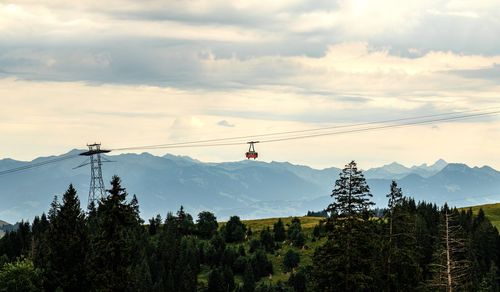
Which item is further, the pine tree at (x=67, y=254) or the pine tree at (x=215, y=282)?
the pine tree at (x=215, y=282)

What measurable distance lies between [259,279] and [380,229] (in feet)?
387

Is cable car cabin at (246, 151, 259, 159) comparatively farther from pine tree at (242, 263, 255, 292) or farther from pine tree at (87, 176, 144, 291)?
pine tree at (242, 263, 255, 292)

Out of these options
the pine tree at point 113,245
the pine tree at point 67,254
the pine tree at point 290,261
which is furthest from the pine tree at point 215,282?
the pine tree at point 113,245

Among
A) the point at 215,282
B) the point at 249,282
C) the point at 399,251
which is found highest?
the point at 399,251

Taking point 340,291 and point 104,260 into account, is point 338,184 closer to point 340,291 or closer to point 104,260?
point 340,291

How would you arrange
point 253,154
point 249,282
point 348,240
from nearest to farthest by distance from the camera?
point 348,240 → point 253,154 → point 249,282

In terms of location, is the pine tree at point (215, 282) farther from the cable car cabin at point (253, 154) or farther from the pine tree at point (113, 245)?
the pine tree at point (113, 245)

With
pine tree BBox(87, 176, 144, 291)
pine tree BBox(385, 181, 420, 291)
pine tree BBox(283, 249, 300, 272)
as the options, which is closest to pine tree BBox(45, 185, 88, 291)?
pine tree BBox(87, 176, 144, 291)

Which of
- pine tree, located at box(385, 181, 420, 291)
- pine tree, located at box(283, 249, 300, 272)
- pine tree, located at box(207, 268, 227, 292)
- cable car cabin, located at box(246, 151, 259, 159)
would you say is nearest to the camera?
pine tree, located at box(385, 181, 420, 291)

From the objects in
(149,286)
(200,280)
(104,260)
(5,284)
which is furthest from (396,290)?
(200,280)

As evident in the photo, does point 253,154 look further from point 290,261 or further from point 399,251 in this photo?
point 290,261

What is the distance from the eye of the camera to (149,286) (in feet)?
503

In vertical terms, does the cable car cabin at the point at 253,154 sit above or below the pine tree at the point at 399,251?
above

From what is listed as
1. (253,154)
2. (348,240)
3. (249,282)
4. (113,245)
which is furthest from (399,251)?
(249,282)
